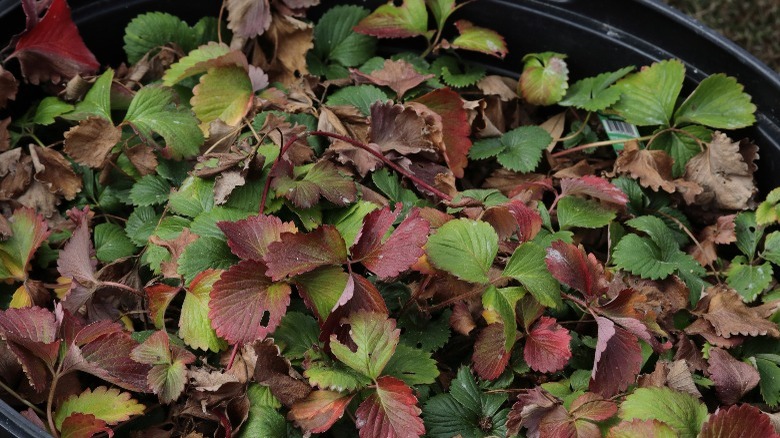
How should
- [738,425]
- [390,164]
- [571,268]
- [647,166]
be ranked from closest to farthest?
[738,425], [571,268], [390,164], [647,166]

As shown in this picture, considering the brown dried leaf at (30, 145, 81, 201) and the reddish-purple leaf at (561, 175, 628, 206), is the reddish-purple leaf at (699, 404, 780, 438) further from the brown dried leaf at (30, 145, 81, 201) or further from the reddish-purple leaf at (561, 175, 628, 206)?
the brown dried leaf at (30, 145, 81, 201)

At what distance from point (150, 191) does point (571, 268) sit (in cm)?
53

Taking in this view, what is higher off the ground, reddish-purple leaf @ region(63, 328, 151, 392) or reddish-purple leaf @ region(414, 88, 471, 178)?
reddish-purple leaf @ region(414, 88, 471, 178)

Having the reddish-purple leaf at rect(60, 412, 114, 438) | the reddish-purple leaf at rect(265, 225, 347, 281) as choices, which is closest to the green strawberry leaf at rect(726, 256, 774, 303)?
the reddish-purple leaf at rect(265, 225, 347, 281)

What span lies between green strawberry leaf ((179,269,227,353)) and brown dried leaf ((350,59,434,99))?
39 cm

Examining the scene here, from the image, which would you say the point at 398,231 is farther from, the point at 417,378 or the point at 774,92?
the point at 774,92

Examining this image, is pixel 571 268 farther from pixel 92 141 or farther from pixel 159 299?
pixel 92 141

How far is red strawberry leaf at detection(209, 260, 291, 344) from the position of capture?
764 mm

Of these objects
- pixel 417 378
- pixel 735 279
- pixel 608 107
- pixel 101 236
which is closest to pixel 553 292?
pixel 417 378

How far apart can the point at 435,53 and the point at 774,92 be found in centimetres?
49

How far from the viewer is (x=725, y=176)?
1.07 meters

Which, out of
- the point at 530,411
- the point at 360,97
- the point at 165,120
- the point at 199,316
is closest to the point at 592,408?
the point at 530,411

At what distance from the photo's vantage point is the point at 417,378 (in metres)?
0.80

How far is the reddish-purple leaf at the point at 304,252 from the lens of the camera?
29.7 inches
